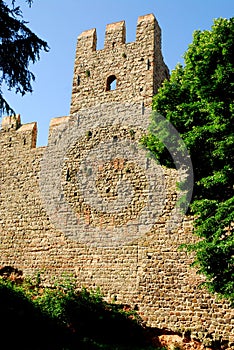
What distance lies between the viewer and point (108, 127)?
516 inches

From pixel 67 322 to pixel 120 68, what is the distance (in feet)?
27.2

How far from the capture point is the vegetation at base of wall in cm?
942

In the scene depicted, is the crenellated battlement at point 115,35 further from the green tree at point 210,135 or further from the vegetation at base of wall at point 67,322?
the vegetation at base of wall at point 67,322

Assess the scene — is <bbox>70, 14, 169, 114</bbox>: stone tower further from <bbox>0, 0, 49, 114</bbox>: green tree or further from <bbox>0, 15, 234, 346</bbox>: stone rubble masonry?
<bbox>0, 0, 49, 114</bbox>: green tree

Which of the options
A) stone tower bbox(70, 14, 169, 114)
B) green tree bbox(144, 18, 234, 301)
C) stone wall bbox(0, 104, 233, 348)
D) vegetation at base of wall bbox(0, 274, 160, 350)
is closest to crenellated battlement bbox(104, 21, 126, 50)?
stone tower bbox(70, 14, 169, 114)

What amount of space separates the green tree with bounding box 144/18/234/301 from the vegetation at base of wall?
122 inches

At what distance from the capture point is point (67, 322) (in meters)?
10.5


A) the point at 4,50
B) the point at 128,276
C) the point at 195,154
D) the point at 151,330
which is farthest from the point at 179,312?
the point at 4,50

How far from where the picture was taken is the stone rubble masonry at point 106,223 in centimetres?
1038

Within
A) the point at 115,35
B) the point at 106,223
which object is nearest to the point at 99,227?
the point at 106,223

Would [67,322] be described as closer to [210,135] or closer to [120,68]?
[210,135]

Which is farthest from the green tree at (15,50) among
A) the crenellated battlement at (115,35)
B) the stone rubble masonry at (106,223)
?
the crenellated battlement at (115,35)

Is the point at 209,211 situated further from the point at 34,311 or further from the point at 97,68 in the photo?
the point at 97,68

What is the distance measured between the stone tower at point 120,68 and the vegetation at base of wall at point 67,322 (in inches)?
244
